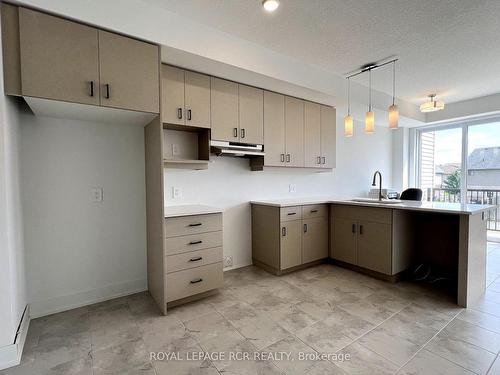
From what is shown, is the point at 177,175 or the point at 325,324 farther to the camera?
the point at 177,175

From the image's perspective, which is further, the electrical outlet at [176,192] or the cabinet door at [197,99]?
the electrical outlet at [176,192]

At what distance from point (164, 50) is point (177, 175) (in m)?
1.28

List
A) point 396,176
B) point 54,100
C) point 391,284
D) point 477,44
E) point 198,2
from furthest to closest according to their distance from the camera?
point 396,176 < point 391,284 < point 477,44 < point 198,2 < point 54,100

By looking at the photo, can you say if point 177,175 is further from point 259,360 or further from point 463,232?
point 463,232

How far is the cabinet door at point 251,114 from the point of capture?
2982 millimetres

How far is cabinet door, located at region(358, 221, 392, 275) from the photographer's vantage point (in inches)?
114

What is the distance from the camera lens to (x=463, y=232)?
2346mm

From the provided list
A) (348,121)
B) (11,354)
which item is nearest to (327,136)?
(348,121)

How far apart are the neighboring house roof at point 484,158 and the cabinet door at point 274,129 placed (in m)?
4.15

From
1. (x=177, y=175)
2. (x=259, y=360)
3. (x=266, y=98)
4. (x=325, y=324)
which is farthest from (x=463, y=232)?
(x=177, y=175)

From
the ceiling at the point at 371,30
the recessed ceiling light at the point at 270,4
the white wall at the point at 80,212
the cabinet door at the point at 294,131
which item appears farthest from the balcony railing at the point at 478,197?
the white wall at the point at 80,212

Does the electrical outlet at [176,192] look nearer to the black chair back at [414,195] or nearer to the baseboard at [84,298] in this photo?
the baseboard at [84,298]

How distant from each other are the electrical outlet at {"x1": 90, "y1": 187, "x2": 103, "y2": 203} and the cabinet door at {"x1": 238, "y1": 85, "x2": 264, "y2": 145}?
1.58m

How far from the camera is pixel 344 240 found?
3391 mm
